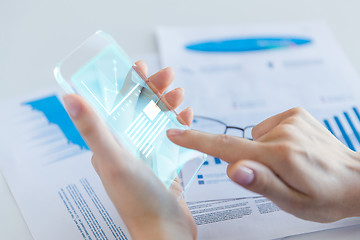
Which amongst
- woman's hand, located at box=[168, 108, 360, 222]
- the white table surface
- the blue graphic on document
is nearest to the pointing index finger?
woman's hand, located at box=[168, 108, 360, 222]

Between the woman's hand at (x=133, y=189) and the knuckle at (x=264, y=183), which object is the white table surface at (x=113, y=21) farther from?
the knuckle at (x=264, y=183)

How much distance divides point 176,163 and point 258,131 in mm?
119

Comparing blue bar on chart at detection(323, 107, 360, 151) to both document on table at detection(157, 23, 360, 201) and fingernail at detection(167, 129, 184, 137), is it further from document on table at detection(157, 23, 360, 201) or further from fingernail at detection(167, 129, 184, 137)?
fingernail at detection(167, 129, 184, 137)

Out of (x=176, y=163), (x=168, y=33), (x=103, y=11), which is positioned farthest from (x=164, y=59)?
(x=176, y=163)

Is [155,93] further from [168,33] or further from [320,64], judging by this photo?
[320,64]

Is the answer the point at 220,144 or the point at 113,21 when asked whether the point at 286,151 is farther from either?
the point at 113,21

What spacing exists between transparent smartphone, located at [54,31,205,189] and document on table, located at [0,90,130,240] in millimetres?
104

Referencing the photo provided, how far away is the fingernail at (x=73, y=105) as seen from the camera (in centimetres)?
34

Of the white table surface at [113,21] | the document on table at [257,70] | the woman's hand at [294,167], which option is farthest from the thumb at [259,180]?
the white table surface at [113,21]

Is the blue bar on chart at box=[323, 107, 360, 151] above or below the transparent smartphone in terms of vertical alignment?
below

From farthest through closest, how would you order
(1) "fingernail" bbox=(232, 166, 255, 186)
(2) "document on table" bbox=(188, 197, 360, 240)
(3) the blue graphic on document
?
(3) the blue graphic on document
(2) "document on table" bbox=(188, 197, 360, 240)
(1) "fingernail" bbox=(232, 166, 255, 186)

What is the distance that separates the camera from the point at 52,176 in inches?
19.5

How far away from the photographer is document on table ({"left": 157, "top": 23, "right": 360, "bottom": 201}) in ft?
2.02

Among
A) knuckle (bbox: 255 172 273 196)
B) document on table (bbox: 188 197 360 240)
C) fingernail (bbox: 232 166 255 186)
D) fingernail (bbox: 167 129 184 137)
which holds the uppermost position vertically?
fingernail (bbox: 167 129 184 137)
